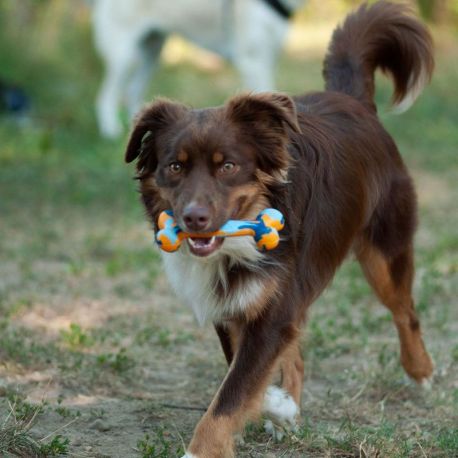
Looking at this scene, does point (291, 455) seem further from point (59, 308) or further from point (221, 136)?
point (59, 308)

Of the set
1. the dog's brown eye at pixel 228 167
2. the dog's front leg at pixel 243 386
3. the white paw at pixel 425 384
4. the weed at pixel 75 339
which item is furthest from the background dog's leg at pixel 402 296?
the weed at pixel 75 339

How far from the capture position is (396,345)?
6062 mm

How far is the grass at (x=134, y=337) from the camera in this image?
437 centimetres

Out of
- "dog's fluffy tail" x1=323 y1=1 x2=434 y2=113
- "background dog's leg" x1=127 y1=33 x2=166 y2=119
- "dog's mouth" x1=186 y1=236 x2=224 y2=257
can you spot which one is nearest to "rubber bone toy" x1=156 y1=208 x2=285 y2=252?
"dog's mouth" x1=186 y1=236 x2=224 y2=257

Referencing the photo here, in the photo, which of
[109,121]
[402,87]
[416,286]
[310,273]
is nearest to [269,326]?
[310,273]

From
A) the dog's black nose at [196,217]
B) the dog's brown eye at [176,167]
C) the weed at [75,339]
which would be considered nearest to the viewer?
the dog's black nose at [196,217]

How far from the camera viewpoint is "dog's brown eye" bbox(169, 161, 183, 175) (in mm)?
4142

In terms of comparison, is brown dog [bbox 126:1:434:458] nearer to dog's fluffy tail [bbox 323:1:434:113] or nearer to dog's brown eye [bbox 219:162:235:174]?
dog's brown eye [bbox 219:162:235:174]

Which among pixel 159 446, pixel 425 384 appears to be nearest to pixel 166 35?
pixel 425 384

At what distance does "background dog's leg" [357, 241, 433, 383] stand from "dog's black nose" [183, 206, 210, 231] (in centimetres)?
143

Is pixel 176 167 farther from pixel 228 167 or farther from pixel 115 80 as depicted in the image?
pixel 115 80

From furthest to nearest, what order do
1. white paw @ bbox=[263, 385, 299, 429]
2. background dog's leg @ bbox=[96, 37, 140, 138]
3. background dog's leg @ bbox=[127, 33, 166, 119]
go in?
background dog's leg @ bbox=[127, 33, 166, 119]
background dog's leg @ bbox=[96, 37, 140, 138]
white paw @ bbox=[263, 385, 299, 429]

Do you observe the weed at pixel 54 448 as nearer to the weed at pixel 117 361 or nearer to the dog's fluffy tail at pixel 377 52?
the weed at pixel 117 361

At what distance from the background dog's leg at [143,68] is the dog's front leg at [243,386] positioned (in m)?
9.86
